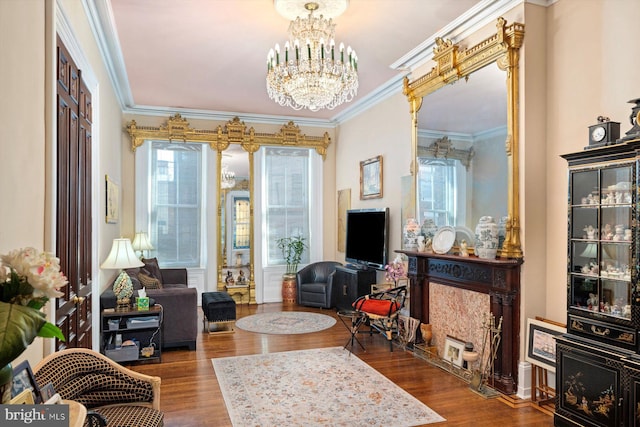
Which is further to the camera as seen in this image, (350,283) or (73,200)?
(350,283)

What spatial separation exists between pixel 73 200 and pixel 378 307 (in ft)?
11.1

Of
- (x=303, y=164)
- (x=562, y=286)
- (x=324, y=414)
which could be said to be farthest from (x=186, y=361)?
(x=303, y=164)

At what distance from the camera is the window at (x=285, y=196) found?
849 centimetres

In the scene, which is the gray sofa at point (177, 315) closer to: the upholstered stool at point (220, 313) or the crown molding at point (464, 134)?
the upholstered stool at point (220, 313)

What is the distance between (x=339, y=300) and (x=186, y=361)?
3.00 metres

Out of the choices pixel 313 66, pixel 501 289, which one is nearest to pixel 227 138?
pixel 313 66

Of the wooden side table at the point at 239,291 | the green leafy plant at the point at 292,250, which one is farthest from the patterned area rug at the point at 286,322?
the green leafy plant at the point at 292,250

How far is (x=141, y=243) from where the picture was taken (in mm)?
7340

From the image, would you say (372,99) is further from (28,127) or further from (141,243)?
(28,127)

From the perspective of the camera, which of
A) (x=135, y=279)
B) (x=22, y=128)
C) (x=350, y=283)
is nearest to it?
(x=22, y=128)

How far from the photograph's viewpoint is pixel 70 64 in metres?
3.25

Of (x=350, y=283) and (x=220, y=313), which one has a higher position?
(x=350, y=283)

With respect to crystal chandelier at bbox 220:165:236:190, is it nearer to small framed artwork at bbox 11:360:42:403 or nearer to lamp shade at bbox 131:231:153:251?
lamp shade at bbox 131:231:153:251

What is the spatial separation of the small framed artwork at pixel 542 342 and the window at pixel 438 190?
1.43 meters
